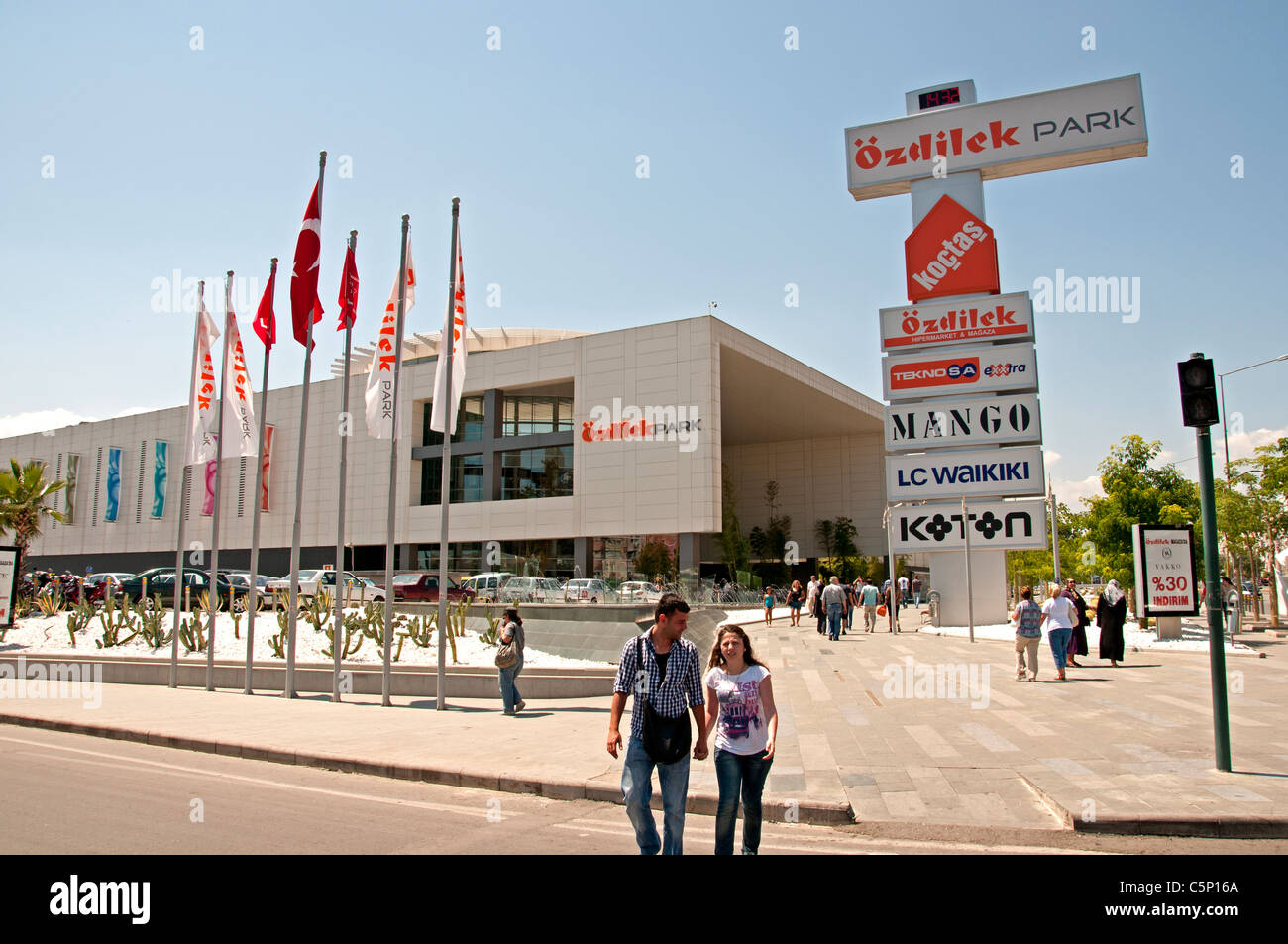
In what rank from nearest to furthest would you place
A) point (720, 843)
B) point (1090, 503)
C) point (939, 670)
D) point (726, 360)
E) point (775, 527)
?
point (720, 843) < point (939, 670) < point (1090, 503) < point (726, 360) < point (775, 527)

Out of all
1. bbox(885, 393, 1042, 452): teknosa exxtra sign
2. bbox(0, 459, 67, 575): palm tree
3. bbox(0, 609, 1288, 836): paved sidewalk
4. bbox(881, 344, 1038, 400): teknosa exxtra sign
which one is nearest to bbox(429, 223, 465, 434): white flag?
bbox(0, 609, 1288, 836): paved sidewalk

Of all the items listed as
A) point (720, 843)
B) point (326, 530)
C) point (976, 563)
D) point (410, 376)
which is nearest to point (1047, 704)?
point (720, 843)

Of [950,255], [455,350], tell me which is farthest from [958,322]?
[455,350]

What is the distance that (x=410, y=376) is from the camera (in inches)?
2464

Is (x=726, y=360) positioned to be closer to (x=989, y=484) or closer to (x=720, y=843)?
(x=989, y=484)

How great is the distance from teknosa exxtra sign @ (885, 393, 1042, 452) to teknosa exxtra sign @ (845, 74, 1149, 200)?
7.39 metres

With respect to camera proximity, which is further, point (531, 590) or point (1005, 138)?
point (531, 590)

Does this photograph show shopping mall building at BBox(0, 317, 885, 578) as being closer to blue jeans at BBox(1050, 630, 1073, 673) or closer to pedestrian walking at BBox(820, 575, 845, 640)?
pedestrian walking at BBox(820, 575, 845, 640)

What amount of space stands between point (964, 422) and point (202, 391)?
68.4 feet

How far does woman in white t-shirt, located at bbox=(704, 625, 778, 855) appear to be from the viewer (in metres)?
5.11

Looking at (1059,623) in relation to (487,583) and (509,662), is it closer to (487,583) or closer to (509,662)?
(509,662)

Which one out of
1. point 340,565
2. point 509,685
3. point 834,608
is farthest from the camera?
point 834,608

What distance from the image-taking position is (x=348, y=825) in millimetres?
6977

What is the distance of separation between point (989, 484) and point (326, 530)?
2132 inches
